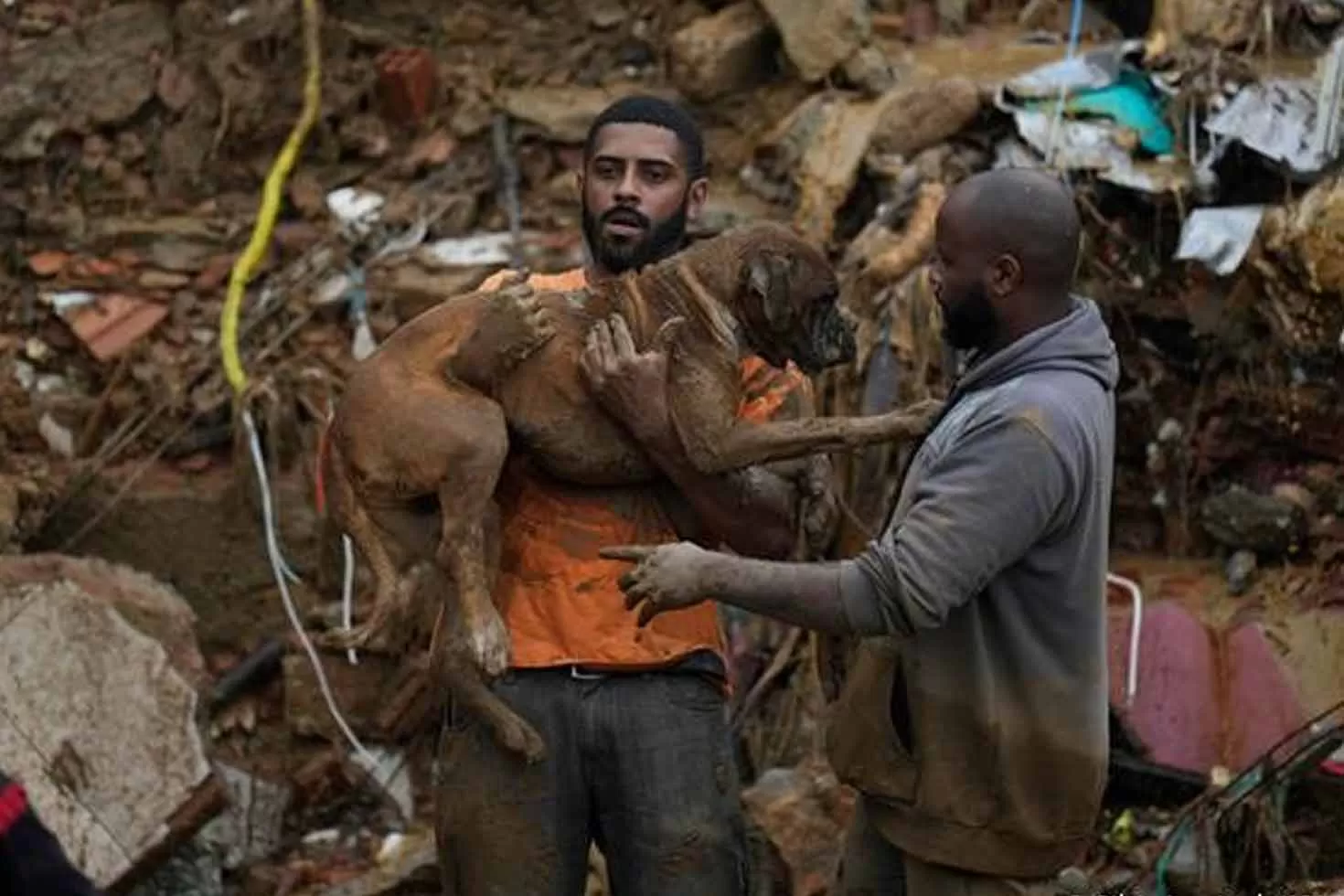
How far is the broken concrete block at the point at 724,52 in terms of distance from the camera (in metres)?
8.66

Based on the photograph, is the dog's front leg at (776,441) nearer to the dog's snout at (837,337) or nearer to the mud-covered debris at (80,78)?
the dog's snout at (837,337)

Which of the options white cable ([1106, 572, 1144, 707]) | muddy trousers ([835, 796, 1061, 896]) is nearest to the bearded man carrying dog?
muddy trousers ([835, 796, 1061, 896])

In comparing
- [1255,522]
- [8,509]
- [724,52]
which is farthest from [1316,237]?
[8,509]

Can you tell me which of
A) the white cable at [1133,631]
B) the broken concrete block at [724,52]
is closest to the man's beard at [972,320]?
the white cable at [1133,631]

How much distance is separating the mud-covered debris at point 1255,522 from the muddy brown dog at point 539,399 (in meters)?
3.22

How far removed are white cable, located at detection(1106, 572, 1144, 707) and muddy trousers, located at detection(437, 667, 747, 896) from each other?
2.80m

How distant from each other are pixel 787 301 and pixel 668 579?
2.11ft

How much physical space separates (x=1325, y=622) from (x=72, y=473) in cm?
400

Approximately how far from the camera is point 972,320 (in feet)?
12.2

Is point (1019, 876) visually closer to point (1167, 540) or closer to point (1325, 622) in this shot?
point (1325, 622)

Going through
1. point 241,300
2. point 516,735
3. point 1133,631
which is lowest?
point 1133,631

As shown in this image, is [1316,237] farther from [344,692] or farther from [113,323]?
[113,323]

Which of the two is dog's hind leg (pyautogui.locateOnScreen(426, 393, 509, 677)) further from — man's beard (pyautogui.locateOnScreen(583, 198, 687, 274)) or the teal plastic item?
the teal plastic item

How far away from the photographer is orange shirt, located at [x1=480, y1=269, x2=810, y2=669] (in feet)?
13.4
